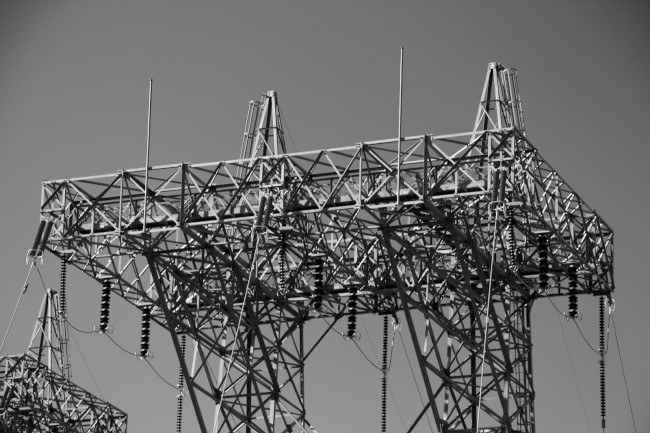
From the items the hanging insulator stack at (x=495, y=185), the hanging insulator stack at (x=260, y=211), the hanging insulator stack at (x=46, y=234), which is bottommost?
the hanging insulator stack at (x=495, y=185)

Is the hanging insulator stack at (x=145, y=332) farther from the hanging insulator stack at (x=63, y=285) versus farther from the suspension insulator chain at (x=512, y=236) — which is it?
the suspension insulator chain at (x=512, y=236)

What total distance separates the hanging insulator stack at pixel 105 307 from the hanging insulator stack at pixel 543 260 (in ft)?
38.5

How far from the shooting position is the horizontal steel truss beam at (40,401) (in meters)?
64.0

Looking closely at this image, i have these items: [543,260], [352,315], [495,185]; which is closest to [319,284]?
[352,315]

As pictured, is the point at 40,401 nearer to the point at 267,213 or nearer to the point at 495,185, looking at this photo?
the point at 267,213

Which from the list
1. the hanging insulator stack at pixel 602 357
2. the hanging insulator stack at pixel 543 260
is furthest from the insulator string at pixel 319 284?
the hanging insulator stack at pixel 602 357

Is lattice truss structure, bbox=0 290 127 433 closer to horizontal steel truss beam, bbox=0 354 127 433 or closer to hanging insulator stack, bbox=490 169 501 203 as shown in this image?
horizontal steel truss beam, bbox=0 354 127 433

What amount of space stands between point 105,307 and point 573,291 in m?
12.5

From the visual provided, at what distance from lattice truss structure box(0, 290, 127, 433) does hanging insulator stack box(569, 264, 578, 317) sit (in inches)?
877

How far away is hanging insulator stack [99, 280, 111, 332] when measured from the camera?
48.7m

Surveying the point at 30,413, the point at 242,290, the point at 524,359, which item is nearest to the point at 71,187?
the point at 242,290

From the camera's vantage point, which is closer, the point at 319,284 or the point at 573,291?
the point at 319,284

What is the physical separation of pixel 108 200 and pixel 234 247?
5.71m

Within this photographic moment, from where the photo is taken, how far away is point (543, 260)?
44.7 meters
